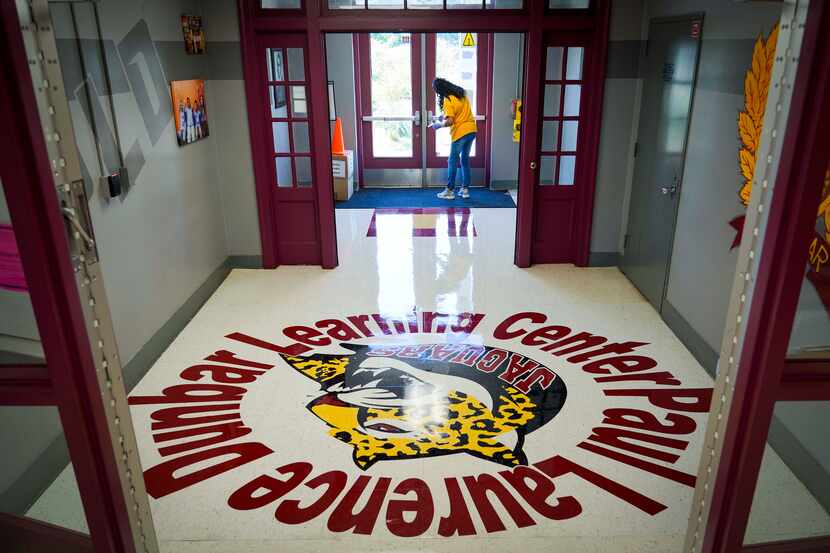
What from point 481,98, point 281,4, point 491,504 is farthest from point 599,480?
point 481,98

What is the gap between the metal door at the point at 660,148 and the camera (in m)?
4.65

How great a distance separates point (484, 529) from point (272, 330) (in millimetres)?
2685

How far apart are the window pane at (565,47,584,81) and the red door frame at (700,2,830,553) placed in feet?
15.1

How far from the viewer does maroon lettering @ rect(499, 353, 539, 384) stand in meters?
4.23

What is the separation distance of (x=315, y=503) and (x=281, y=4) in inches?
180

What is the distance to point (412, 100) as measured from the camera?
30.8 feet

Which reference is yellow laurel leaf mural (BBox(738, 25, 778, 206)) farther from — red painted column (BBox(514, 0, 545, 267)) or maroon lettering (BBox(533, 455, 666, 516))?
red painted column (BBox(514, 0, 545, 267))

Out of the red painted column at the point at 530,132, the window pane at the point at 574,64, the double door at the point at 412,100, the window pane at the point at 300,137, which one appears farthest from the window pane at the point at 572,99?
the double door at the point at 412,100

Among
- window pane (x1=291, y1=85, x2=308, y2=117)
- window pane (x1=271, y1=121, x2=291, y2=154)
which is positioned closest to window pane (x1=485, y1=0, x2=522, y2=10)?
window pane (x1=291, y1=85, x2=308, y2=117)

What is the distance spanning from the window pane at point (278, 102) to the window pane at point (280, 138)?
99 mm

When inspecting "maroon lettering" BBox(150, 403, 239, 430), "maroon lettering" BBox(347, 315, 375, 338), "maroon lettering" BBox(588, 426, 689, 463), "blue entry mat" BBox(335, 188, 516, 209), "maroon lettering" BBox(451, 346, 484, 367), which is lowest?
"maroon lettering" BBox(588, 426, 689, 463)

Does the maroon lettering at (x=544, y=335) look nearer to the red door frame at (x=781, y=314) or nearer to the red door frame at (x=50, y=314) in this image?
the red door frame at (x=781, y=314)

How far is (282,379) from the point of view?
4230 mm

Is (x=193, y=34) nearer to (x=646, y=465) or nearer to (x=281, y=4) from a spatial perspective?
(x=281, y=4)
